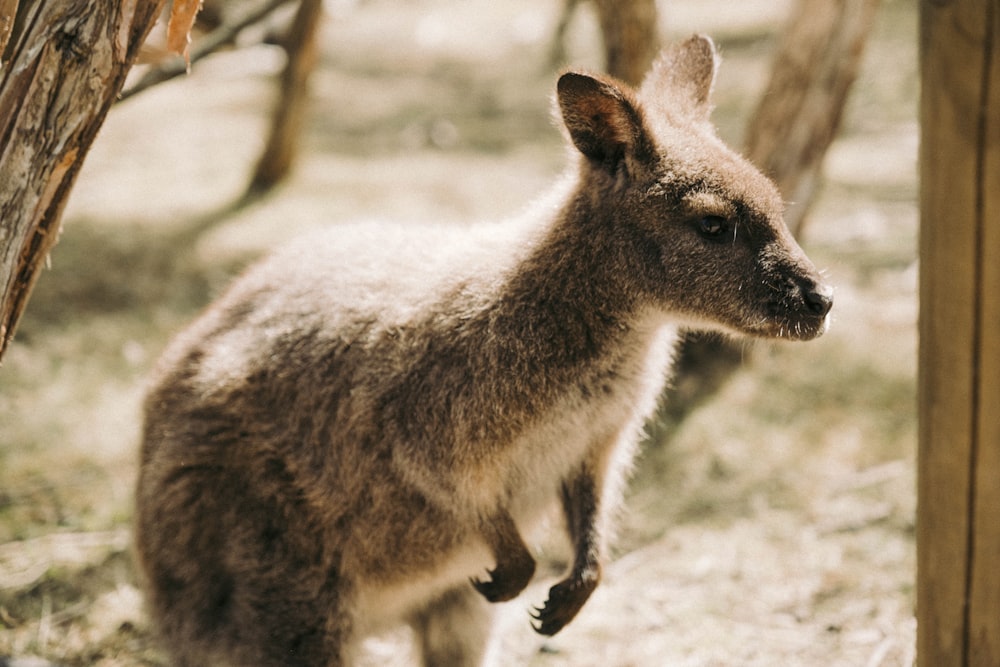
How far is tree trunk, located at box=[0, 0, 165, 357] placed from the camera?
2.32 m

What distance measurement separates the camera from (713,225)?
109 inches

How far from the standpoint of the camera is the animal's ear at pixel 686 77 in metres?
3.10

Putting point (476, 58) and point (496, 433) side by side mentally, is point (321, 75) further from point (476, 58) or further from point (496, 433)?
point (496, 433)

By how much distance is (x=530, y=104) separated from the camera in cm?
856

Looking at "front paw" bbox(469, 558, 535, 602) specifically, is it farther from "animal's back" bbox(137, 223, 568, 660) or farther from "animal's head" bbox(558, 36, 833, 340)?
"animal's head" bbox(558, 36, 833, 340)

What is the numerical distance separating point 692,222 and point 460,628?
1526mm

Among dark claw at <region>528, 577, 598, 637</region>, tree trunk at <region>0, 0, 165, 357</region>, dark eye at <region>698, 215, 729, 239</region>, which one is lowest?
dark claw at <region>528, 577, 598, 637</region>

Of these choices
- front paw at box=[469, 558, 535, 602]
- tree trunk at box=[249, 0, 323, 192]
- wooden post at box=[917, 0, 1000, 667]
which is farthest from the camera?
tree trunk at box=[249, 0, 323, 192]

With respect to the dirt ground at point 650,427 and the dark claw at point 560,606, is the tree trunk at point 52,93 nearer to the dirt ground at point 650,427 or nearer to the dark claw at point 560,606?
the dirt ground at point 650,427

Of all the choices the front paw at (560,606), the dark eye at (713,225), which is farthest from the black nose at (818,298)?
the front paw at (560,606)

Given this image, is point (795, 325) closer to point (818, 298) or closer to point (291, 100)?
point (818, 298)

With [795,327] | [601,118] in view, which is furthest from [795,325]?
[601,118]

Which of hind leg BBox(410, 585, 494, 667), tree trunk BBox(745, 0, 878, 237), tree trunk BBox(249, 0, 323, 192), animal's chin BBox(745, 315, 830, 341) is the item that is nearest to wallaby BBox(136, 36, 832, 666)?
animal's chin BBox(745, 315, 830, 341)

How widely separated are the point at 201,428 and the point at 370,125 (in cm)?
538
